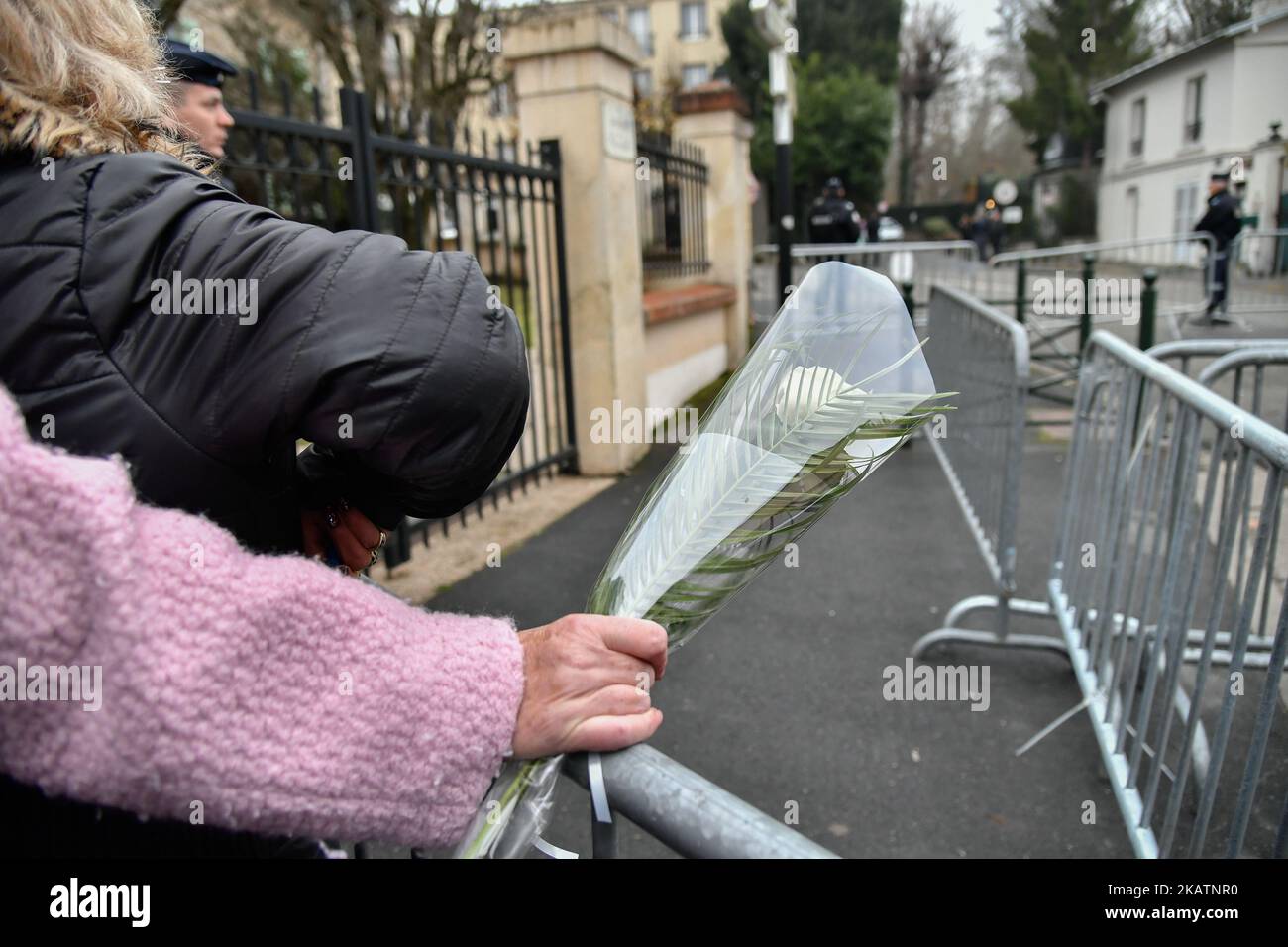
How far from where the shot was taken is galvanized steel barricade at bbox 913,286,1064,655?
3.72 m

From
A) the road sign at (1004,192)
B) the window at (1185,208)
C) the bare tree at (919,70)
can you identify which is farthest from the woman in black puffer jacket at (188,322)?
the bare tree at (919,70)

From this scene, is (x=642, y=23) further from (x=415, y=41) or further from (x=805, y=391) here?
(x=805, y=391)

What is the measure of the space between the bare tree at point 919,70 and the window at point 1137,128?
12.3 m

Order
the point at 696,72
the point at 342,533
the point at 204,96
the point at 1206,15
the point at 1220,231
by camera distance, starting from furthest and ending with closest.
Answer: the point at 696,72
the point at 1206,15
the point at 1220,231
the point at 204,96
the point at 342,533

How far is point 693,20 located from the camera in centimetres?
4972

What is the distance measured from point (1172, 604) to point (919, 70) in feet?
159

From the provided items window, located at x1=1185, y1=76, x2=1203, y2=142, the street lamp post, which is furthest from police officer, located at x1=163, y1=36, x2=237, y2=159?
window, located at x1=1185, y1=76, x2=1203, y2=142

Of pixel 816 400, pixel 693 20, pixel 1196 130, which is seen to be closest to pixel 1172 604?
pixel 816 400

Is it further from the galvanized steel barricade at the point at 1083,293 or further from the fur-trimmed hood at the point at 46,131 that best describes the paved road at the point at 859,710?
the galvanized steel barricade at the point at 1083,293

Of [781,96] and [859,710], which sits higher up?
[781,96]

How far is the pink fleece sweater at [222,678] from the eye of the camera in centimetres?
83

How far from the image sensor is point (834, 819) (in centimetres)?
290
